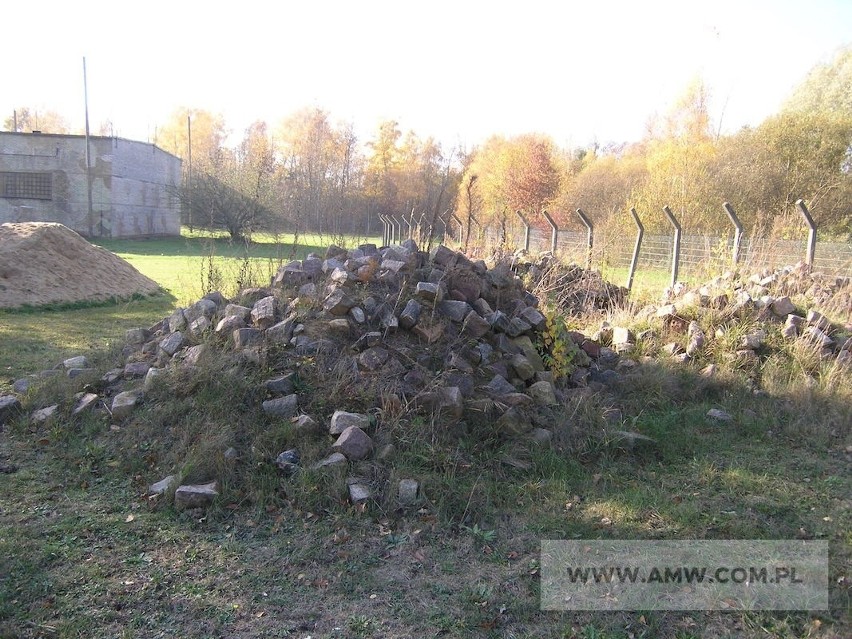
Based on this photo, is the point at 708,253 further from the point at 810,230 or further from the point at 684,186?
the point at 684,186

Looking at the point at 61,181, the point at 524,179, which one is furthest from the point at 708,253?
the point at 524,179

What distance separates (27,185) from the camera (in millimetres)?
30391

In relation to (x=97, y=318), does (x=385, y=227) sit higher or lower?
higher

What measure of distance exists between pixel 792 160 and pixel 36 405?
2667 centimetres

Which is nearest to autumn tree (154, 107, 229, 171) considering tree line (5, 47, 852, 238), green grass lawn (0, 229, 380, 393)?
tree line (5, 47, 852, 238)

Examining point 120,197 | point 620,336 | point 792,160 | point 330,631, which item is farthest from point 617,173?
point 330,631

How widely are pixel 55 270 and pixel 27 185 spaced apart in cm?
2331

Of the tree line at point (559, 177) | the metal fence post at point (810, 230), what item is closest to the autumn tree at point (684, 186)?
the tree line at point (559, 177)

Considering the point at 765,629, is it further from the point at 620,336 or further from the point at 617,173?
the point at 617,173

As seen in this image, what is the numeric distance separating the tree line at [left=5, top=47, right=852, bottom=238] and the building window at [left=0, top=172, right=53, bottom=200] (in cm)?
627

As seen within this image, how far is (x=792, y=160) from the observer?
78.2 ft

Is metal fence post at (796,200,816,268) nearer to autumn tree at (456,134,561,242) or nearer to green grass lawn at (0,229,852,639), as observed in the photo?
green grass lawn at (0,229,852,639)

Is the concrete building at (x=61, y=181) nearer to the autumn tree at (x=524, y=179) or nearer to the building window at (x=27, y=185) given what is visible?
the building window at (x=27, y=185)

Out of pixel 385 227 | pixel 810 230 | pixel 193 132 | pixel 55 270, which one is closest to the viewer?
pixel 810 230
